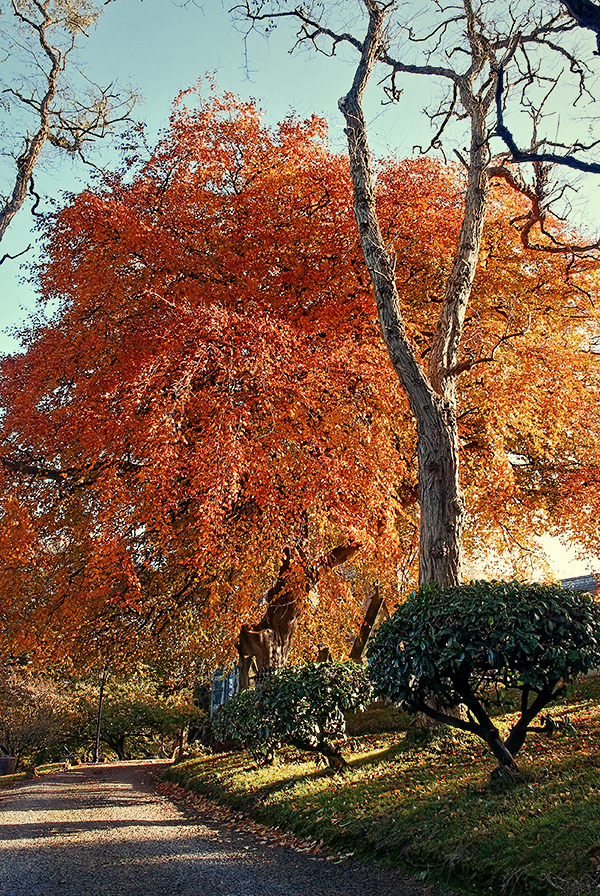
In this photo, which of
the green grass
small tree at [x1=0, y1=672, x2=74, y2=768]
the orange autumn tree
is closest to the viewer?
the green grass

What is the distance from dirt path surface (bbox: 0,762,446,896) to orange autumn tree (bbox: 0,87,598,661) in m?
3.24

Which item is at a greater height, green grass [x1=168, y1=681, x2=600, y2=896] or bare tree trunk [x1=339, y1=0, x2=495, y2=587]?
bare tree trunk [x1=339, y1=0, x2=495, y2=587]

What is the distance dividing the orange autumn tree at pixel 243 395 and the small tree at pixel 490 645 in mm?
3705

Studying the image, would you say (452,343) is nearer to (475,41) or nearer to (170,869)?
(475,41)

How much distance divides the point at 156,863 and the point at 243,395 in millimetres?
7000

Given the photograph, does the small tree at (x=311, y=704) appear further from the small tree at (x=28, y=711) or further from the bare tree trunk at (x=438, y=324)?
the small tree at (x=28, y=711)

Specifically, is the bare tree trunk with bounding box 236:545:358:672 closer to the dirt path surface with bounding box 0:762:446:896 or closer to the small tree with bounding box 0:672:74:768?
the dirt path surface with bounding box 0:762:446:896

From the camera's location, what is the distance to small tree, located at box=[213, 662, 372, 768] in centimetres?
808

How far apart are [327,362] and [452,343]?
215 centimetres

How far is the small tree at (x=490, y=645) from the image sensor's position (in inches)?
204

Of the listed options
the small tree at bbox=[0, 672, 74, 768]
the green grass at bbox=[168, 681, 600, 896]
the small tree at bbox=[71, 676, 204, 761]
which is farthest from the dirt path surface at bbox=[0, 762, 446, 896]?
the small tree at bbox=[71, 676, 204, 761]

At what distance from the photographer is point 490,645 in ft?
17.1

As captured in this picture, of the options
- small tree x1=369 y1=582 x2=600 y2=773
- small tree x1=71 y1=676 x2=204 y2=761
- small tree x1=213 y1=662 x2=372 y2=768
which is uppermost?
small tree x1=369 y1=582 x2=600 y2=773

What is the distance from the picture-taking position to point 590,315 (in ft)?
45.7
